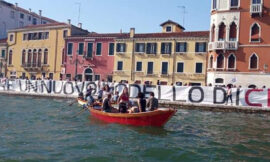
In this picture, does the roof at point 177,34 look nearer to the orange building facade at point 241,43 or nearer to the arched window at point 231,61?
the orange building facade at point 241,43

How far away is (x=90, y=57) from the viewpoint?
155ft

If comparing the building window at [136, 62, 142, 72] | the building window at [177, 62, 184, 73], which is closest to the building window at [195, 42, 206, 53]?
the building window at [177, 62, 184, 73]

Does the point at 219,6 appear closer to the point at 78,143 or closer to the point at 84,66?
the point at 84,66

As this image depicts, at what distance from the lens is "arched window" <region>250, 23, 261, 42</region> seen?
3462 cm

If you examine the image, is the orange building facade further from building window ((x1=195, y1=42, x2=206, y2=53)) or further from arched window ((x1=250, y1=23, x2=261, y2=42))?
building window ((x1=195, y1=42, x2=206, y2=53))

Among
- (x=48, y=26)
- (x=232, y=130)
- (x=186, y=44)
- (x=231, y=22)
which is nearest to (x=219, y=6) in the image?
(x=231, y=22)

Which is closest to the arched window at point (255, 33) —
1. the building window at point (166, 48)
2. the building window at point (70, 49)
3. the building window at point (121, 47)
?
the building window at point (166, 48)

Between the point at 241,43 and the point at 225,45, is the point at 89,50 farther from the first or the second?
the point at 241,43

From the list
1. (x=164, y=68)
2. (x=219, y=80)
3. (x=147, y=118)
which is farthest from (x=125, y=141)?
(x=164, y=68)

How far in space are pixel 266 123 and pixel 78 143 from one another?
12.6 m

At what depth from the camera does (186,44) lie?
4081cm

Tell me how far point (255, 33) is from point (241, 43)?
5.58 feet

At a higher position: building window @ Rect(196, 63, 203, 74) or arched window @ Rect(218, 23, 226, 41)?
arched window @ Rect(218, 23, 226, 41)

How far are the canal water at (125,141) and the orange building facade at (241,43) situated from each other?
16.6 m
